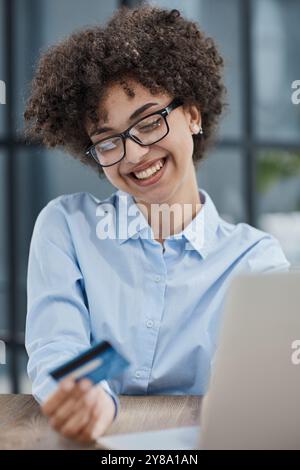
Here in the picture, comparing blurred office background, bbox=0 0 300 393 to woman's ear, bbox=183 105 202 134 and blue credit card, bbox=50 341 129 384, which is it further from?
blue credit card, bbox=50 341 129 384

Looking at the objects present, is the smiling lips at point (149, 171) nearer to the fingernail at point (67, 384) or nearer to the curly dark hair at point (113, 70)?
the curly dark hair at point (113, 70)

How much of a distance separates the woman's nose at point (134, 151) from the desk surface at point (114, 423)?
48cm

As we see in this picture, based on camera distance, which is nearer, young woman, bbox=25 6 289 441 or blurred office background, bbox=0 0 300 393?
young woman, bbox=25 6 289 441

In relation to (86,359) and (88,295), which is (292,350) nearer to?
(86,359)

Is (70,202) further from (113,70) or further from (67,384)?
(67,384)

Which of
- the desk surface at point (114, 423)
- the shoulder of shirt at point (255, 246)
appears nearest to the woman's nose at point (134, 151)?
the shoulder of shirt at point (255, 246)

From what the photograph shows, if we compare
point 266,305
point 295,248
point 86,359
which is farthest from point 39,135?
point 295,248

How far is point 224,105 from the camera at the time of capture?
79.0 inches

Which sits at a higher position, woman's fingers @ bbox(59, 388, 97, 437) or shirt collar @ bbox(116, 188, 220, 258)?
shirt collar @ bbox(116, 188, 220, 258)

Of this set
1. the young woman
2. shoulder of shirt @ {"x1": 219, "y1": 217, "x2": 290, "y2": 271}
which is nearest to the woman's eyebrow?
the young woman

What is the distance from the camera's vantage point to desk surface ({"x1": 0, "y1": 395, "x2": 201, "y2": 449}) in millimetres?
1164

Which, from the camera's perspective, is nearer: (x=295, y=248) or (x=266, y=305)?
(x=266, y=305)

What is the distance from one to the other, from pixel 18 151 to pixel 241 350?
3326 mm

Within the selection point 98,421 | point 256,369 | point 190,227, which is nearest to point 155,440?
point 98,421
